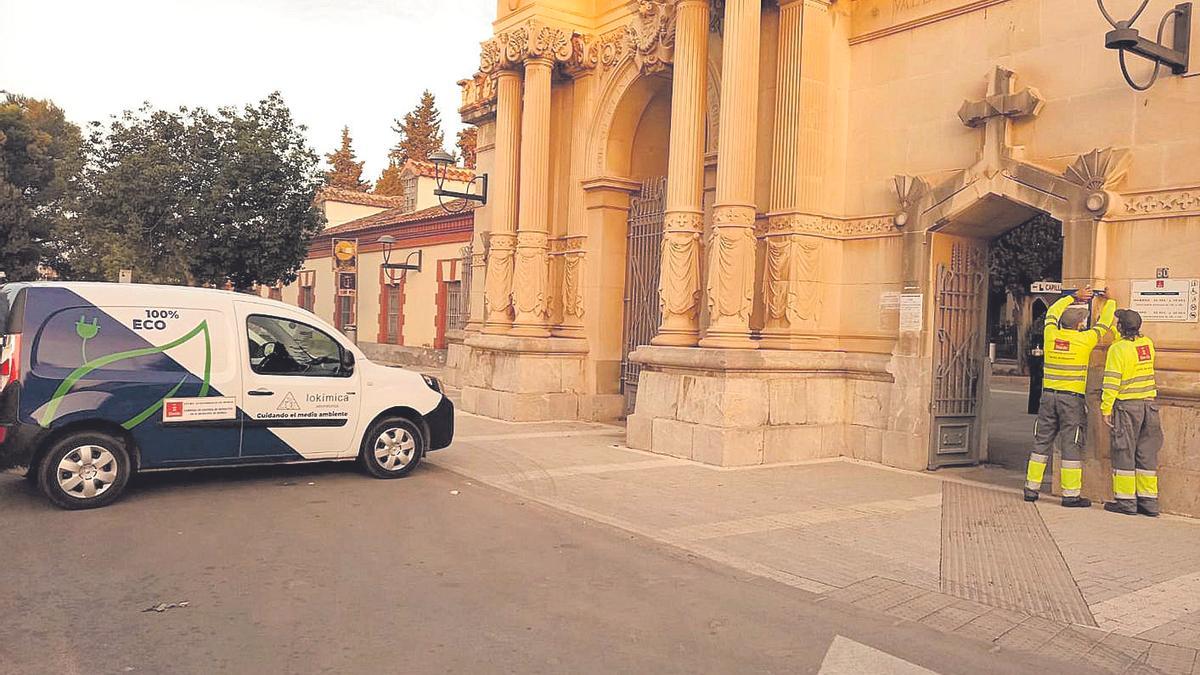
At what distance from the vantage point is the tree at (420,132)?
215 feet

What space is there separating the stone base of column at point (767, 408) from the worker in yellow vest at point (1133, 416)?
263 cm

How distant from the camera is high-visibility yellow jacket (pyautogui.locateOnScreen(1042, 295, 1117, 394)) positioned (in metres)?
8.52

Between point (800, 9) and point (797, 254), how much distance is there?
3184 millimetres

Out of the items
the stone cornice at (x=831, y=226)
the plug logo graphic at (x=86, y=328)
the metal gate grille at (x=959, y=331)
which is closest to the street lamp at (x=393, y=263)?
the stone cornice at (x=831, y=226)

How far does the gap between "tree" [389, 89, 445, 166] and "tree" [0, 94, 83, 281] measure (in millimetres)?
29596

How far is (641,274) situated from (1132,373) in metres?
8.30

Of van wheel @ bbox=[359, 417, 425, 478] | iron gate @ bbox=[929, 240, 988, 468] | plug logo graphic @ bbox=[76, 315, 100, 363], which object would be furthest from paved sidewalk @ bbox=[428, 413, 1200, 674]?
plug logo graphic @ bbox=[76, 315, 100, 363]

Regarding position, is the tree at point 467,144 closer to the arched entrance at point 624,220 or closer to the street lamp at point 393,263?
the street lamp at point 393,263

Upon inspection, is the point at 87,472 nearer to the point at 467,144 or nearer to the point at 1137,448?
the point at 1137,448

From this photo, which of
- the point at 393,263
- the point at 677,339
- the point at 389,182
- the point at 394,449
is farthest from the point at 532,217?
the point at 389,182

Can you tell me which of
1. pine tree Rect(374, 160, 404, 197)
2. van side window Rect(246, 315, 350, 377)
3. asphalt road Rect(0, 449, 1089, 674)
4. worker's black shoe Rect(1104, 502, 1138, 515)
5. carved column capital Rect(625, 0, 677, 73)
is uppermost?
pine tree Rect(374, 160, 404, 197)

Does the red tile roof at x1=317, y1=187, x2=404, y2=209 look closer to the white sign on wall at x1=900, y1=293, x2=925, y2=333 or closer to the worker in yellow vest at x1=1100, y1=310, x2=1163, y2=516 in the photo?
the white sign on wall at x1=900, y1=293, x2=925, y2=333

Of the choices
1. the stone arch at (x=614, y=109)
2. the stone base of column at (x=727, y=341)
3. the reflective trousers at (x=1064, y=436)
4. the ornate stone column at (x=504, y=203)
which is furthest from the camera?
the ornate stone column at (x=504, y=203)

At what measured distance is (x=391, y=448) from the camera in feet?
30.3
